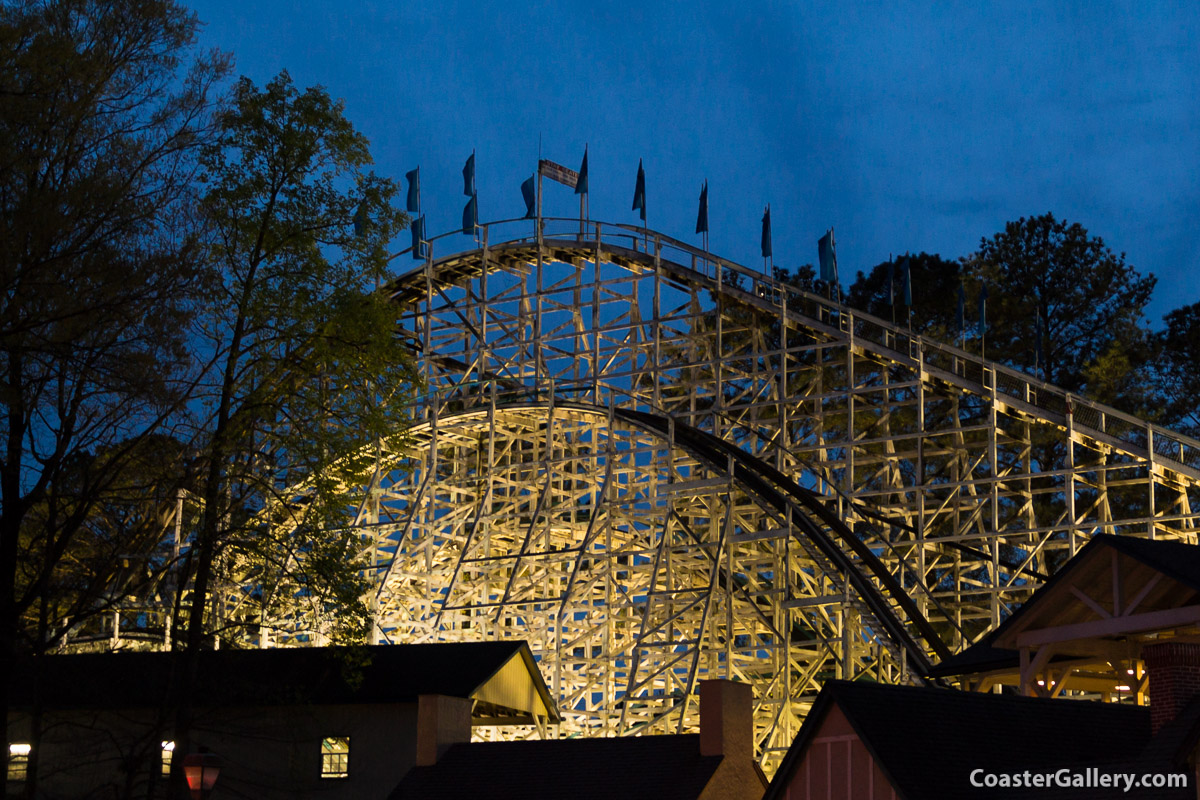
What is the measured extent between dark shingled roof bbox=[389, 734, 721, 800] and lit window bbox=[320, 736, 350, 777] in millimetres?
1625

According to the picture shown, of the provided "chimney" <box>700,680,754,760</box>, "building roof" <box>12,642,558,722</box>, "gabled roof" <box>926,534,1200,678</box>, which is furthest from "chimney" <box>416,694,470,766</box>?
"gabled roof" <box>926,534,1200,678</box>

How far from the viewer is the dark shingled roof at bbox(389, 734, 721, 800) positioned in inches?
744

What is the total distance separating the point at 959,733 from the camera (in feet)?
53.9

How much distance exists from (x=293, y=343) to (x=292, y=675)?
17.4 feet

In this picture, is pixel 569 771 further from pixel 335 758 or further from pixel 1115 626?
pixel 1115 626

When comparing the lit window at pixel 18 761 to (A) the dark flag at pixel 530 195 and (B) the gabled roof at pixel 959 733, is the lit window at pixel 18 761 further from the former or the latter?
(A) the dark flag at pixel 530 195

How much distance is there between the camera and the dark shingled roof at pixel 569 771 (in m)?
18.9

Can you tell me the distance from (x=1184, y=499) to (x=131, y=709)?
20259 mm

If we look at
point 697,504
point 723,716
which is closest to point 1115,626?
point 723,716

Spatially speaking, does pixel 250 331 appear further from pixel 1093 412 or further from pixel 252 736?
pixel 1093 412

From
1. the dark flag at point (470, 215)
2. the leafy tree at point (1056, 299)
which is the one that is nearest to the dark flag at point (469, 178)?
the dark flag at point (470, 215)

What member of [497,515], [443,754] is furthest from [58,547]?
[497,515]

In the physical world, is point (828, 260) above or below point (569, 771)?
above

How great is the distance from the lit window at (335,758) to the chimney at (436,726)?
138cm
